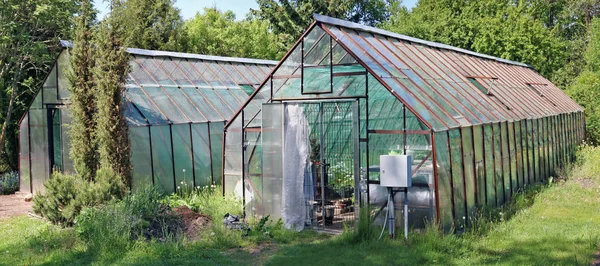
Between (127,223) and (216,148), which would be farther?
(216,148)

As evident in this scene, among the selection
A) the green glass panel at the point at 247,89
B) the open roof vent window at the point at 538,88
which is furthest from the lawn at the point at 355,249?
the open roof vent window at the point at 538,88

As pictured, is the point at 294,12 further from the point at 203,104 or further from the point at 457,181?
the point at 457,181

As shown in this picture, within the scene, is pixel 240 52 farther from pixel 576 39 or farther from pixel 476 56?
pixel 576 39

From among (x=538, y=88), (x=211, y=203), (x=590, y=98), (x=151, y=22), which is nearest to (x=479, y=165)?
(x=211, y=203)

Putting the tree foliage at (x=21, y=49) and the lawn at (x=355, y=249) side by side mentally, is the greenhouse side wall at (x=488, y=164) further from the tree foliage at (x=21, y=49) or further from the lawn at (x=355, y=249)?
the tree foliage at (x=21, y=49)

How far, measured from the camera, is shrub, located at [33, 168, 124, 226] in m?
11.2

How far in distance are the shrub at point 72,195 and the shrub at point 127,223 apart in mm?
498

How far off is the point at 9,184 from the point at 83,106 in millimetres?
5989

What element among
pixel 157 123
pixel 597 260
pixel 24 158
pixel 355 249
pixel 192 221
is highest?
pixel 157 123

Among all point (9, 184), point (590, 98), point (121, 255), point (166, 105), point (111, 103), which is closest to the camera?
point (121, 255)

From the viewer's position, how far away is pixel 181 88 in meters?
16.3

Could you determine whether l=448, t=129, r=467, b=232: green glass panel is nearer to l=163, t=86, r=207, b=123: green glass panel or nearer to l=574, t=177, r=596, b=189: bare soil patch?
l=574, t=177, r=596, b=189: bare soil patch

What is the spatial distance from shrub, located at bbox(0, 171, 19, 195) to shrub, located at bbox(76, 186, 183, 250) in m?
7.60

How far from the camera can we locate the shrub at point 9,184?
16.8 meters
